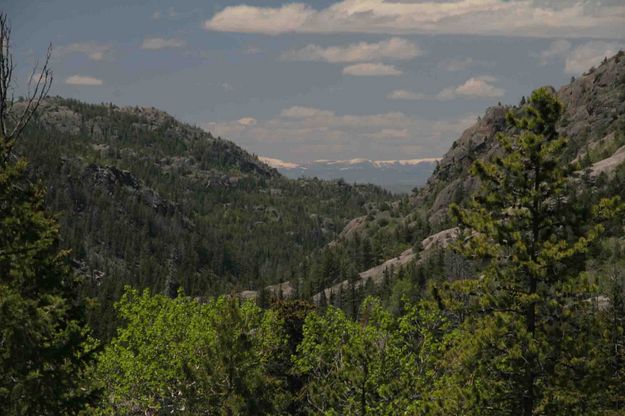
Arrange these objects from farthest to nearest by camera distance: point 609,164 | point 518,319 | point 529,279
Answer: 1. point 609,164
2. point 529,279
3. point 518,319

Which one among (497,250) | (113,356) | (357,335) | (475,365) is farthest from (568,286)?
(113,356)

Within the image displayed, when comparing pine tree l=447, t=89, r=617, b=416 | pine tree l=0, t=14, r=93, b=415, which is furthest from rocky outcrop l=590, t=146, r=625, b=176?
pine tree l=0, t=14, r=93, b=415

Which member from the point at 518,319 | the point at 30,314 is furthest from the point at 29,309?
the point at 518,319

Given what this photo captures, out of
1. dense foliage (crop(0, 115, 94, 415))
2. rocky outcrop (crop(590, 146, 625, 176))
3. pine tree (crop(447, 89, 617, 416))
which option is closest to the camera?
dense foliage (crop(0, 115, 94, 415))

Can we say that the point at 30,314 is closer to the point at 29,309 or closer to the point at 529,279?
the point at 29,309

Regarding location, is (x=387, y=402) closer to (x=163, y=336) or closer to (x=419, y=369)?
(x=419, y=369)

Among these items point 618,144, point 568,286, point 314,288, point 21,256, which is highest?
point 618,144

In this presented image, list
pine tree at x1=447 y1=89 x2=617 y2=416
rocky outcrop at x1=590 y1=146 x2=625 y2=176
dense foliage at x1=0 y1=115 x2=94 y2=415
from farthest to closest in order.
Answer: rocky outcrop at x1=590 y1=146 x2=625 y2=176, pine tree at x1=447 y1=89 x2=617 y2=416, dense foliage at x1=0 y1=115 x2=94 y2=415

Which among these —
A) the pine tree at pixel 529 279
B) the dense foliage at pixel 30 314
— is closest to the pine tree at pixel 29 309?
the dense foliage at pixel 30 314

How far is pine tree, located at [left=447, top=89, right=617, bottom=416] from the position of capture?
2084cm

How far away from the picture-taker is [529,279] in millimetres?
22094

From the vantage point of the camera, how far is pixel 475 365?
2186cm

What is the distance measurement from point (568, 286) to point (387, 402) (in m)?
10.7

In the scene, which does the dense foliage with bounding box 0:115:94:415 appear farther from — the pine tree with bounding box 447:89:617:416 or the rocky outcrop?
the rocky outcrop
